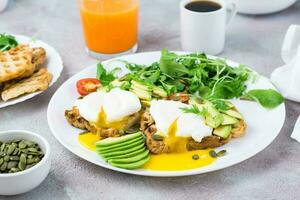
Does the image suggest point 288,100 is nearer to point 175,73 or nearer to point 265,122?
point 265,122

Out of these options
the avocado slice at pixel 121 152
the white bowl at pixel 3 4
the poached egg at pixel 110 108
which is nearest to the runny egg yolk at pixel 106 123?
the poached egg at pixel 110 108

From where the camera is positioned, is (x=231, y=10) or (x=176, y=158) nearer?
(x=176, y=158)

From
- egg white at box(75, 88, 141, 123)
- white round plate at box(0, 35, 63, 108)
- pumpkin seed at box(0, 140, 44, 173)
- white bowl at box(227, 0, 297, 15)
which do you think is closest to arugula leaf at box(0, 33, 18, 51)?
white round plate at box(0, 35, 63, 108)

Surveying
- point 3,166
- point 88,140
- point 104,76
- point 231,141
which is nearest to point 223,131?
point 231,141

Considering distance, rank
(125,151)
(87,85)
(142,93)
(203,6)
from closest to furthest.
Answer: (125,151)
(142,93)
(87,85)
(203,6)

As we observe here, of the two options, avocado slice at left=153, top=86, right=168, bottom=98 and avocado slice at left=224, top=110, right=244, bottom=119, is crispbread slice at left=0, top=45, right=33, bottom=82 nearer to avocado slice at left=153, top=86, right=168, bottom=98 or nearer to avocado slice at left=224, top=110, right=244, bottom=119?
avocado slice at left=153, top=86, right=168, bottom=98

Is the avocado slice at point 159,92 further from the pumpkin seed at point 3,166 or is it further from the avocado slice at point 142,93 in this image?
the pumpkin seed at point 3,166

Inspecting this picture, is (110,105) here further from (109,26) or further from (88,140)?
(109,26)

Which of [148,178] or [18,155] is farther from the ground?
[18,155]
